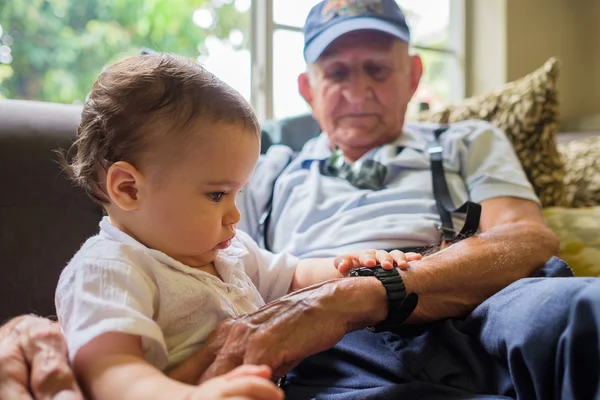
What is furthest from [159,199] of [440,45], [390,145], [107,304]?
[440,45]

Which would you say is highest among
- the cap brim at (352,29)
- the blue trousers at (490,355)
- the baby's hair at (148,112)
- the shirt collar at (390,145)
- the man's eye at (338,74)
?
the cap brim at (352,29)

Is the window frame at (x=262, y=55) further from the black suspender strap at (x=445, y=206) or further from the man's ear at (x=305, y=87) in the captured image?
the black suspender strap at (x=445, y=206)

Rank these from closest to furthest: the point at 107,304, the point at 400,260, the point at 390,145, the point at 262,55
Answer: the point at 107,304 < the point at 400,260 < the point at 390,145 < the point at 262,55

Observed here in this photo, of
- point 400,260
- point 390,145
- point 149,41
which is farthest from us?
point 149,41

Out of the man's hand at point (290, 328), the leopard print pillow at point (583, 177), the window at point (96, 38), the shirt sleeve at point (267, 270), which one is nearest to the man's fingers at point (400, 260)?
the man's hand at point (290, 328)

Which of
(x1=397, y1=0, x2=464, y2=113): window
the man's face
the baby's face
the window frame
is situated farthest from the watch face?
(x1=397, y1=0, x2=464, y2=113): window

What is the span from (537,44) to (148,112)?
2.85 m

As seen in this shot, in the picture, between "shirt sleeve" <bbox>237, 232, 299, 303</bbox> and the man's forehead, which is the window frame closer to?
the man's forehead

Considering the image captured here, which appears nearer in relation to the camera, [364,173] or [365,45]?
[364,173]

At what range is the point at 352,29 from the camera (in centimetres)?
152

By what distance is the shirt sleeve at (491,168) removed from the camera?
4.47 ft

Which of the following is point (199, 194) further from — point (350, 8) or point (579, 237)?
point (579, 237)

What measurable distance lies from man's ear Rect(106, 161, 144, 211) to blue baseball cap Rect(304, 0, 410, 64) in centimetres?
87

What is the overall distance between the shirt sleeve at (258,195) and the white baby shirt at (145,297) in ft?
1.68
